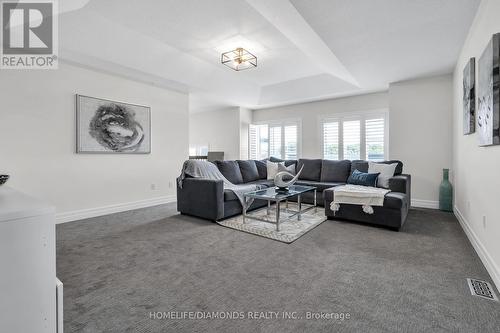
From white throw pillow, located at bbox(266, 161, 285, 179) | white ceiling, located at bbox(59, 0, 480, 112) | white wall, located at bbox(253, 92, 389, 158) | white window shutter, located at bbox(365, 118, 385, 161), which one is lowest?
white throw pillow, located at bbox(266, 161, 285, 179)

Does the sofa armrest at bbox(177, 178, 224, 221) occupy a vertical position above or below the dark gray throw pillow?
below

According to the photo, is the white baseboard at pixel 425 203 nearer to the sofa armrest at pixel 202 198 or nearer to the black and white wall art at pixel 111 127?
the sofa armrest at pixel 202 198

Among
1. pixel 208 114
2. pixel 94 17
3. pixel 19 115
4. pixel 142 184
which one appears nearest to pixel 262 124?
pixel 208 114

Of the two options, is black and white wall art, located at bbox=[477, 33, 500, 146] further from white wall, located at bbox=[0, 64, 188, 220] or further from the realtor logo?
white wall, located at bbox=[0, 64, 188, 220]

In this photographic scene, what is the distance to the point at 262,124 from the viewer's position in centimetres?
729

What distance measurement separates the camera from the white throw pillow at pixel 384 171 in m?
3.94

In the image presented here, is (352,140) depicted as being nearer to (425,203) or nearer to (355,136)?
(355,136)

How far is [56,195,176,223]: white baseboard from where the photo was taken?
3.68 m

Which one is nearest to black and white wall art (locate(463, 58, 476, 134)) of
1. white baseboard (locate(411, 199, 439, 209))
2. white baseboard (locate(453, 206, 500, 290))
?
white baseboard (locate(453, 206, 500, 290))

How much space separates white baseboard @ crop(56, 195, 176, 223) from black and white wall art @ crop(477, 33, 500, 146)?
497 cm

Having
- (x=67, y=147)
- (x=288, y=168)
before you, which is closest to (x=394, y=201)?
(x=288, y=168)

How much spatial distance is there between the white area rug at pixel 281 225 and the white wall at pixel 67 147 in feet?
7.14

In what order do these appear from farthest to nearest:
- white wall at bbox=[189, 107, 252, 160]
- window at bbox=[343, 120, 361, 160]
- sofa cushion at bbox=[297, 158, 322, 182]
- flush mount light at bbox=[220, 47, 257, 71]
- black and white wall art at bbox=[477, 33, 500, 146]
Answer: white wall at bbox=[189, 107, 252, 160] → window at bbox=[343, 120, 361, 160] → sofa cushion at bbox=[297, 158, 322, 182] → flush mount light at bbox=[220, 47, 257, 71] → black and white wall art at bbox=[477, 33, 500, 146]

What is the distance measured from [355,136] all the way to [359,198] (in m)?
2.62
